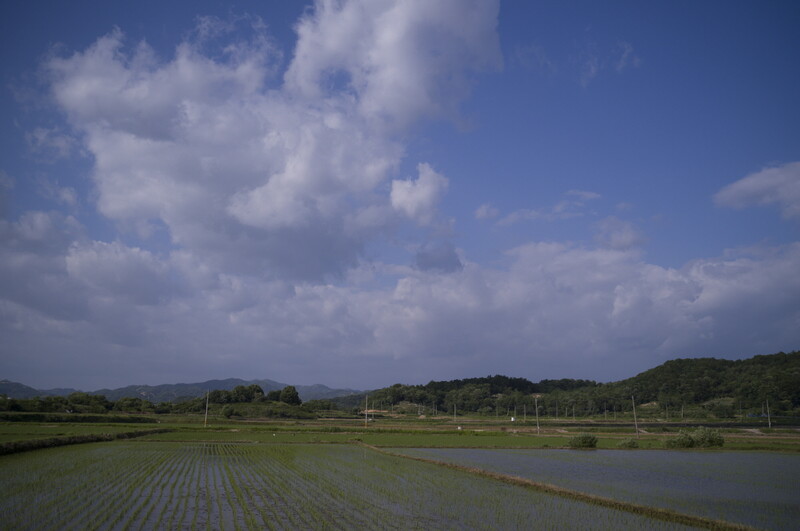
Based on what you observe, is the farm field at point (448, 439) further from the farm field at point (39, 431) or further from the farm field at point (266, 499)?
the farm field at point (266, 499)

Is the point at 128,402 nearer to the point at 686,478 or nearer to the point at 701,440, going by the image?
the point at 701,440

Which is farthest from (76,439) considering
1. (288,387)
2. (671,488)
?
(288,387)

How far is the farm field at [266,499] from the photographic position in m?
13.1

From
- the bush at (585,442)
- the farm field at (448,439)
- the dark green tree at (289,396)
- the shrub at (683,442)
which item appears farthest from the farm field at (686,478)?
the dark green tree at (289,396)

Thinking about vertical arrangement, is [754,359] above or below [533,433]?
above

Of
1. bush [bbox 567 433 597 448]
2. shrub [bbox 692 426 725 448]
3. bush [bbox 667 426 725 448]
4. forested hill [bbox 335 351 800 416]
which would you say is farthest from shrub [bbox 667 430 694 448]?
forested hill [bbox 335 351 800 416]

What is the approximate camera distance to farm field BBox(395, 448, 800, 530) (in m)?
16.1

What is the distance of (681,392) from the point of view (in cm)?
11056

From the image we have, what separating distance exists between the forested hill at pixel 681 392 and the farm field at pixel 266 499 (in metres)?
87.7

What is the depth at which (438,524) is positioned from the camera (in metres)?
13.2

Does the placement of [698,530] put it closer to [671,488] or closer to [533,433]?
[671,488]

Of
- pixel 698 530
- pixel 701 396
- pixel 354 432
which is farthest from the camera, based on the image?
pixel 701 396

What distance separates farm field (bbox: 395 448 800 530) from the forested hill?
67.0m

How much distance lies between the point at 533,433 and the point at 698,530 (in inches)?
1999
